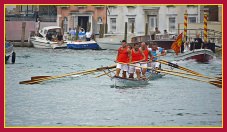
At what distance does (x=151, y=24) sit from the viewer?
13117 millimetres

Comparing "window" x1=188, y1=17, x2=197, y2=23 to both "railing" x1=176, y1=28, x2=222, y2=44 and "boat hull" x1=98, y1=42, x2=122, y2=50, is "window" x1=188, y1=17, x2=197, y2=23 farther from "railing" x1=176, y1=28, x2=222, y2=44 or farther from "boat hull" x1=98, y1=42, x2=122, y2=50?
"boat hull" x1=98, y1=42, x2=122, y2=50

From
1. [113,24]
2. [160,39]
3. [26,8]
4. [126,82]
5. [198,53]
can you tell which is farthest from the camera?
[113,24]

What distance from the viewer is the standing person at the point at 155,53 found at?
12961mm

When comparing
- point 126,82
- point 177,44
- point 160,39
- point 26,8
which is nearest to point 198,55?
point 160,39

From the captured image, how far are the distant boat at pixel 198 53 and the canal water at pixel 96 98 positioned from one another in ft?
0.37

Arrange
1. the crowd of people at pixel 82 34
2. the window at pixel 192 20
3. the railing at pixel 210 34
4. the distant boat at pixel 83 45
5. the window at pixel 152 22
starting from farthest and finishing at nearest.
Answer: the distant boat at pixel 83 45
the crowd of people at pixel 82 34
the window at pixel 152 22
the window at pixel 192 20
the railing at pixel 210 34

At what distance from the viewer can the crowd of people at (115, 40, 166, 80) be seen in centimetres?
1213

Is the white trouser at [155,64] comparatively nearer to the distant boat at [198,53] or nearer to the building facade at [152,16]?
the distant boat at [198,53]

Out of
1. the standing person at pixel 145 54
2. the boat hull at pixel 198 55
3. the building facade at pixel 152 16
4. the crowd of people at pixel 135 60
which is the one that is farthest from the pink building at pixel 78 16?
the boat hull at pixel 198 55

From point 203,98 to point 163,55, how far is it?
253 centimetres

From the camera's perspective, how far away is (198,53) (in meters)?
13.4

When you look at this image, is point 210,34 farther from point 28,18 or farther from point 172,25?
point 28,18

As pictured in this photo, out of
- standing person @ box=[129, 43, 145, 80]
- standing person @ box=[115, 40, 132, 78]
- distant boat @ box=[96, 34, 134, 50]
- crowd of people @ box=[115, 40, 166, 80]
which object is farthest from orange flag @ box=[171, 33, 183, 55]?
standing person @ box=[115, 40, 132, 78]

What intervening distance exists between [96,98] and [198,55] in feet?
9.47
